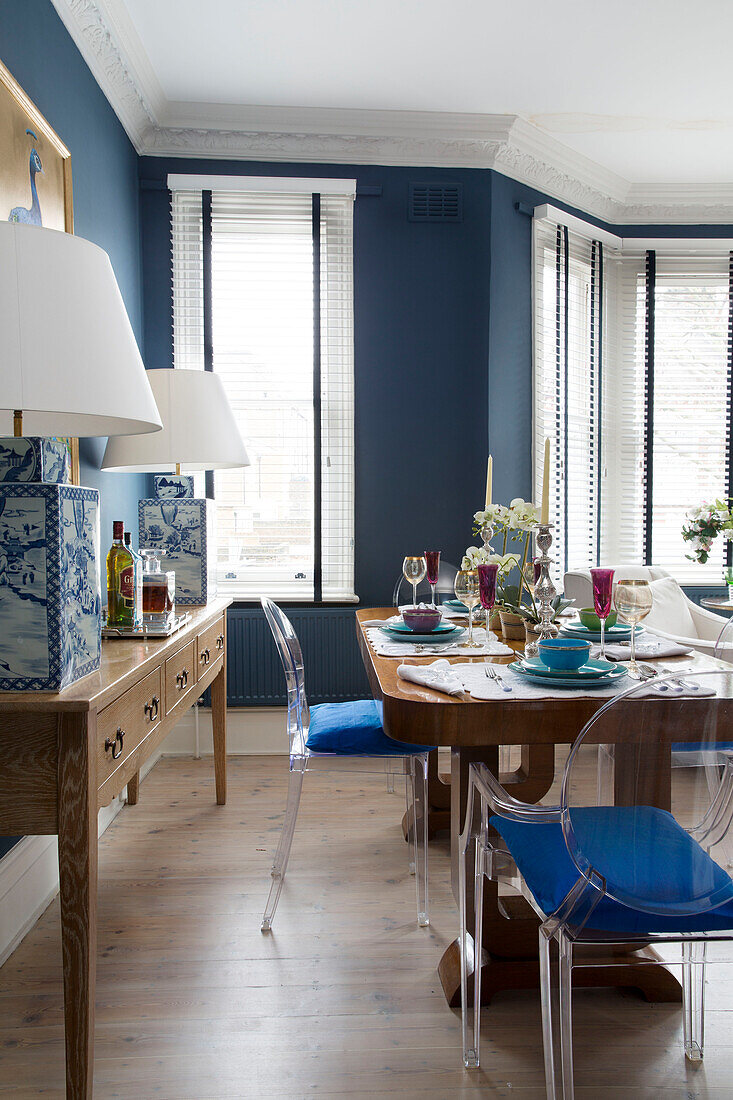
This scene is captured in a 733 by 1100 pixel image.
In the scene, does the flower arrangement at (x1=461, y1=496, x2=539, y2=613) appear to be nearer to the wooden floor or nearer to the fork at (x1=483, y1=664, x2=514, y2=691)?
the fork at (x1=483, y1=664, x2=514, y2=691)

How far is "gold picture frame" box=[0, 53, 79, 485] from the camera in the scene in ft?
6.54

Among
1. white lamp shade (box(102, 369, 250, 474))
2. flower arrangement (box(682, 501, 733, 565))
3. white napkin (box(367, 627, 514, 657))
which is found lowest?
white napkin (box(367, 627, 514, 657))

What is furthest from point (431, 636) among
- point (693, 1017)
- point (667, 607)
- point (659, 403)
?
point (659, 403)

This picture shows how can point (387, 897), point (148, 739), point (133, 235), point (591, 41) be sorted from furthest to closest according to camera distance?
point (133, 235)
point (591, 41)
point (387, 897)
point (148, 739)

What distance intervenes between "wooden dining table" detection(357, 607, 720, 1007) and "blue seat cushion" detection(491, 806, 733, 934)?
1.7 inches

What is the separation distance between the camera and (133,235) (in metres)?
3.53

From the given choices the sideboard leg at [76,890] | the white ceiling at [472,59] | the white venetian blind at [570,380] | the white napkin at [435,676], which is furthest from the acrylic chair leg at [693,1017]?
the white ceiling at [472,59]

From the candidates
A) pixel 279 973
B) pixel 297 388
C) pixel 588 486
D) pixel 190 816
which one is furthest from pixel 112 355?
pixel 588 486

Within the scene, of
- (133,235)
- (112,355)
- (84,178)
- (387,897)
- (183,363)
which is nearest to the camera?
(112,355)

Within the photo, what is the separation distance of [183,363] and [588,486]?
2386 millimetres

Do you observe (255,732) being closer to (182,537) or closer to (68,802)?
(182,537)

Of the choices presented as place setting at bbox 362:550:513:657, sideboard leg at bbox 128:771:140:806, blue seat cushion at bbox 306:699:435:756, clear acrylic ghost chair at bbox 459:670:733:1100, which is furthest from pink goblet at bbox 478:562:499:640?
sideboard leg at bbox 128:771:140:806

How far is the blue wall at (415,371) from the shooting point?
3.80m

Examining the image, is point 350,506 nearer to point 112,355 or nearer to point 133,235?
point 133,235
